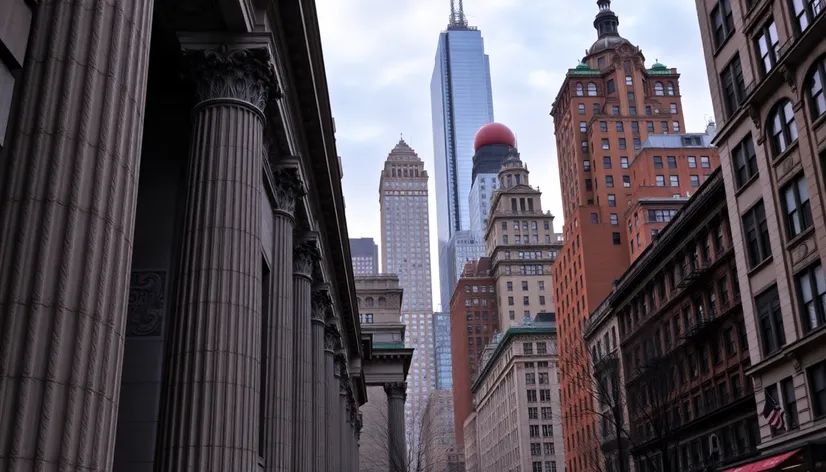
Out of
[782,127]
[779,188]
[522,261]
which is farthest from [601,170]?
[779,188]

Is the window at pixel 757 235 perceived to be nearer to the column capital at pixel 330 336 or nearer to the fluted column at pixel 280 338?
the column capital at pixel 330 336

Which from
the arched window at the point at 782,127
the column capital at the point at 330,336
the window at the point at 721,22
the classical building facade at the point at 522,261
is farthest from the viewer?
the classical building facade at the point at 522,261

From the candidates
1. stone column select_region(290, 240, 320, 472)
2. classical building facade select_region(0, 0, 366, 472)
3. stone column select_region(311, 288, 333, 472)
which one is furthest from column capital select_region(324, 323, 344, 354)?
stone column select_region(290, 240, 320, 472)

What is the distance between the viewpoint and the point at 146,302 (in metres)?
21.7

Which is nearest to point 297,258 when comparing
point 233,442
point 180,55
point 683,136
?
point 180,55

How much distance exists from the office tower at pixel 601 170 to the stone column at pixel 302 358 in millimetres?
72276

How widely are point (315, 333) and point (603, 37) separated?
11658 cm

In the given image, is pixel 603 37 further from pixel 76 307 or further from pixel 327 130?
pixel 76 307

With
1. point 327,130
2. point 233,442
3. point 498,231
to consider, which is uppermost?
point 498,231

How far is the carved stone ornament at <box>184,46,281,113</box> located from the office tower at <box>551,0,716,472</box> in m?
86.1

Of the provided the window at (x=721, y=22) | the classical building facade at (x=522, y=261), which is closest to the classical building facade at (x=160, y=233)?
the window at (x=721, y=22)

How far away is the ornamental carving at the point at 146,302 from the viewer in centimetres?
2141

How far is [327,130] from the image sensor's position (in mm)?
32469

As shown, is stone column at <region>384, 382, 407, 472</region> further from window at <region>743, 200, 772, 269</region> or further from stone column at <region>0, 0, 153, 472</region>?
stone column at <region>0, 0, 153, 472</region>
